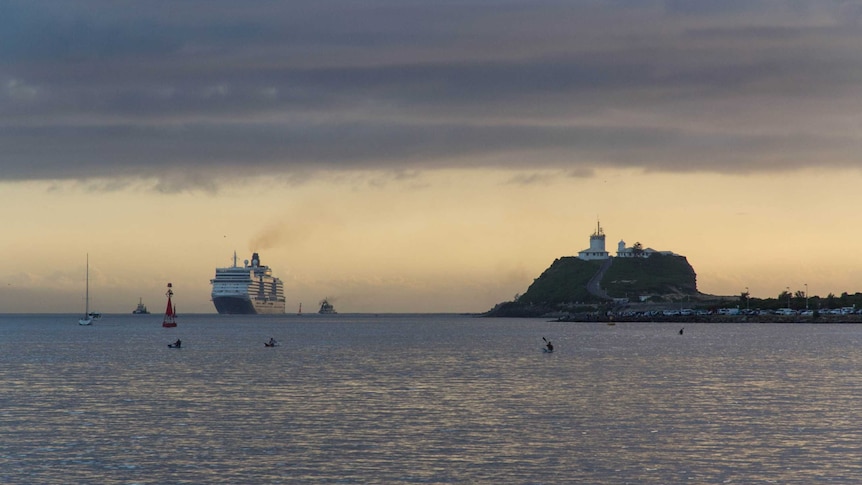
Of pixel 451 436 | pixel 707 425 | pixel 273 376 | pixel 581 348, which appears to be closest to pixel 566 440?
pixel 451 436

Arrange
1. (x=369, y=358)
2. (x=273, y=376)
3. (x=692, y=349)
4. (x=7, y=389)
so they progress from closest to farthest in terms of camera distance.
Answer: (x=7, y=389), (x=273, y=376), (x=369, y=358), (x=692, y=349)

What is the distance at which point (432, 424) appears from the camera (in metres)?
51.8

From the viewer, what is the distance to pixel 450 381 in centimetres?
7894

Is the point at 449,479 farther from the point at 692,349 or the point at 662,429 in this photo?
the point at 692,349

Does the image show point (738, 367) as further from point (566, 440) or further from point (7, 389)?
point (7, 389)

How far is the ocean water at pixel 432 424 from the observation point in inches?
1538

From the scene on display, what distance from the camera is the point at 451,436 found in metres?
47.7

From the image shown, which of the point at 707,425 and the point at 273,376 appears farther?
the point at 273,376

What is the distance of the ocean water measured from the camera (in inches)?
1538

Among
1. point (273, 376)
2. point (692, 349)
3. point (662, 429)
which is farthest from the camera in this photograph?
point (692, 349)

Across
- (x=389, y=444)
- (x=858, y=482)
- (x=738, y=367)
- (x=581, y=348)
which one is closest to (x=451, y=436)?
(x=389, y=444)

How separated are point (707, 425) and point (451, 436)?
1313cm

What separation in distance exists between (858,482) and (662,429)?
1416cm

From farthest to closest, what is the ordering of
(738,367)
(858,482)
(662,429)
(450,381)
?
1. (738,367)
2. (450,381)
3. (662,429)
4. (858,482)
